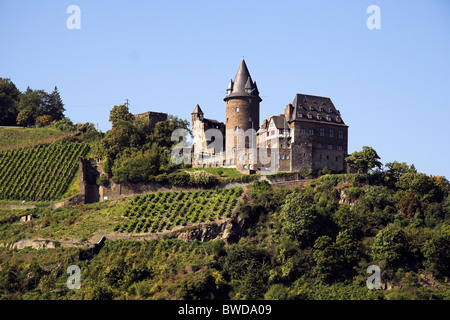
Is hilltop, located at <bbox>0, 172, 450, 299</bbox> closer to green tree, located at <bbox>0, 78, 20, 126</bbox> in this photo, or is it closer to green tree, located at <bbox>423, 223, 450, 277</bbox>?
green tree, located at <bbox>423, 223, 450, 277</bbox>

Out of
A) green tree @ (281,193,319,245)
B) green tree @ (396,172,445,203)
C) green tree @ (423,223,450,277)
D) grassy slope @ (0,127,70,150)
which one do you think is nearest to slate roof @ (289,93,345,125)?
green tree @ (396,172,445,203)

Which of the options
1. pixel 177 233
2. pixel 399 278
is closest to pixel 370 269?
pixel 399 278

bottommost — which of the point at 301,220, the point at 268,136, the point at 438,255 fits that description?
the point at 438,255

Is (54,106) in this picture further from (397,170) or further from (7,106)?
(397,170)

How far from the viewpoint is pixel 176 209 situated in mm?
75938

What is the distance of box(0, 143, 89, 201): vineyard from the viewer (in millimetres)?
89688

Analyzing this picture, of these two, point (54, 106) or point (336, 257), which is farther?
point (54, 106)

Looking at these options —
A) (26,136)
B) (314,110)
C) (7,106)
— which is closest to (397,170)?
(314,110)

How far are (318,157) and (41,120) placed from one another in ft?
152

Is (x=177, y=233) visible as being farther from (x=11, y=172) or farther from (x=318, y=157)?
(x=11, y=172)

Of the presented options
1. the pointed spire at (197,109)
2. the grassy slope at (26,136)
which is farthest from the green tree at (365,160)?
the grassy slope at (26,136)

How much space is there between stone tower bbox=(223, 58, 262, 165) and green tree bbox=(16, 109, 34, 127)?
34150 millimetres

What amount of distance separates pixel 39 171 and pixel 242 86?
25.6 meters

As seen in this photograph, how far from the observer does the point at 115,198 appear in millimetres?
83750
